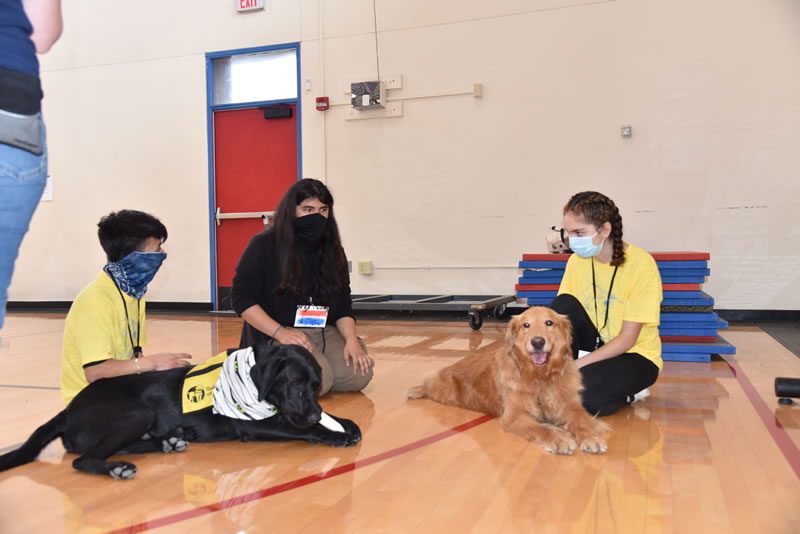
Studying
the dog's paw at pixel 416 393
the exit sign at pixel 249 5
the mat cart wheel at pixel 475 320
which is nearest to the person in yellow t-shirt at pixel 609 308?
the dog's paw at pixel 416 393

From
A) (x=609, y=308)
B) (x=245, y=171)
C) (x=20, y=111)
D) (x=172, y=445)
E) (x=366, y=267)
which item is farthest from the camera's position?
(x=245, y=171)

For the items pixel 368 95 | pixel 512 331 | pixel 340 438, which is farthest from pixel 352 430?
pixel 368 95

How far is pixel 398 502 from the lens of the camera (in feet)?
6.51

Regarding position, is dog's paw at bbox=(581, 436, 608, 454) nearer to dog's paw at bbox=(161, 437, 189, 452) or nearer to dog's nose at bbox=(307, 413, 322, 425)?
dog's nose at bbox=(307, 413, 322, 425)

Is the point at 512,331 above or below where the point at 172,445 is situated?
above

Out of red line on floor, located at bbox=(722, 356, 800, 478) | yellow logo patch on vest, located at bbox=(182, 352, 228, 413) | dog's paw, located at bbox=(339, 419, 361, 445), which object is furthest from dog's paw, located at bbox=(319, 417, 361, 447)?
red line on floor, located at bbox=(722, 356, 800, 478)

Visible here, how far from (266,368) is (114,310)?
730 mm

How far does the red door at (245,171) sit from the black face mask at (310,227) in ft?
17.7

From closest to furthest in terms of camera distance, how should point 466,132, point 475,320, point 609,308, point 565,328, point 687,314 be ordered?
point 565,328 → point 609,308 → point 687,314 → point 475,320 → point 466,132

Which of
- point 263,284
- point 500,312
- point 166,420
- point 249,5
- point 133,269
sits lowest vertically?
point 500,312

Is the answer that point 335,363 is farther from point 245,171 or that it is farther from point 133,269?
point 245,171


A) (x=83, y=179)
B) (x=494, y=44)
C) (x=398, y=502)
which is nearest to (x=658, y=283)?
(x=398, y=502)

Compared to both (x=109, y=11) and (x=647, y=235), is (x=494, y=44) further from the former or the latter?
(x=109, y=11)

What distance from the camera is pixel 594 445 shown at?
2.50 meters
